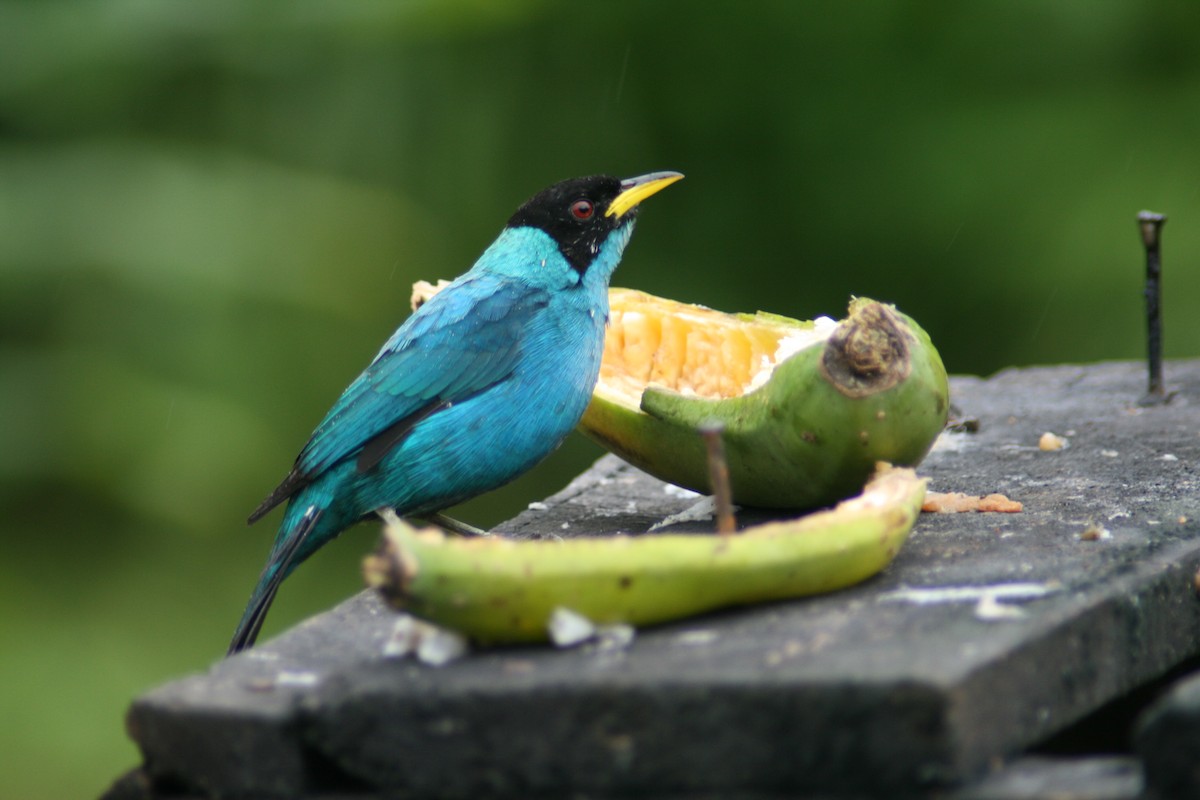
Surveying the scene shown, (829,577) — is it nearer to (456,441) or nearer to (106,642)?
(456,441)

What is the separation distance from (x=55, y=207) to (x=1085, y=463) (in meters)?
3.80

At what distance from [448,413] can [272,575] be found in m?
0.54

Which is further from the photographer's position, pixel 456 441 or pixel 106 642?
pixel 106 642

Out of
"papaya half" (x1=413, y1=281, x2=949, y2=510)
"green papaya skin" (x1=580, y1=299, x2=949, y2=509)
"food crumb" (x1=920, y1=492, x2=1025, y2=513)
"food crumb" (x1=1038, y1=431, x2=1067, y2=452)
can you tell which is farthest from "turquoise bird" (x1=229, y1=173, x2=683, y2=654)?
"food crumb" (x1=1038, y1=431, x2=1067, y2=452)

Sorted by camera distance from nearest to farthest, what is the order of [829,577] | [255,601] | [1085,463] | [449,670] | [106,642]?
[449,670], [829,577], [255,601], [1085,463], [106,642]

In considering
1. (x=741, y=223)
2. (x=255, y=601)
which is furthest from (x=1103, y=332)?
(x=255, y=601)

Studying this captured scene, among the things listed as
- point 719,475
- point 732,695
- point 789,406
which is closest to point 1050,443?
point 789,406

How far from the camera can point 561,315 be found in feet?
11.3

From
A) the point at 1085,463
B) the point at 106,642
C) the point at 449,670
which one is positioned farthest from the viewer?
the point at 106,642

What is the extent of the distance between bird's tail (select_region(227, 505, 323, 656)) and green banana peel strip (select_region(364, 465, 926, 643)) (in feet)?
3.47

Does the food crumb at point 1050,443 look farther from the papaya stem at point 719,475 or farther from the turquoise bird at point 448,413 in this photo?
the papaya stem at point 719,475

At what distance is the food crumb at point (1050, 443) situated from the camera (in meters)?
3.49

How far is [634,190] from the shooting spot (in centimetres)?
386

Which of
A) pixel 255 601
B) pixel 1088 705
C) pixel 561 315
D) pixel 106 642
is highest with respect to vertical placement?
pixel 561 315
